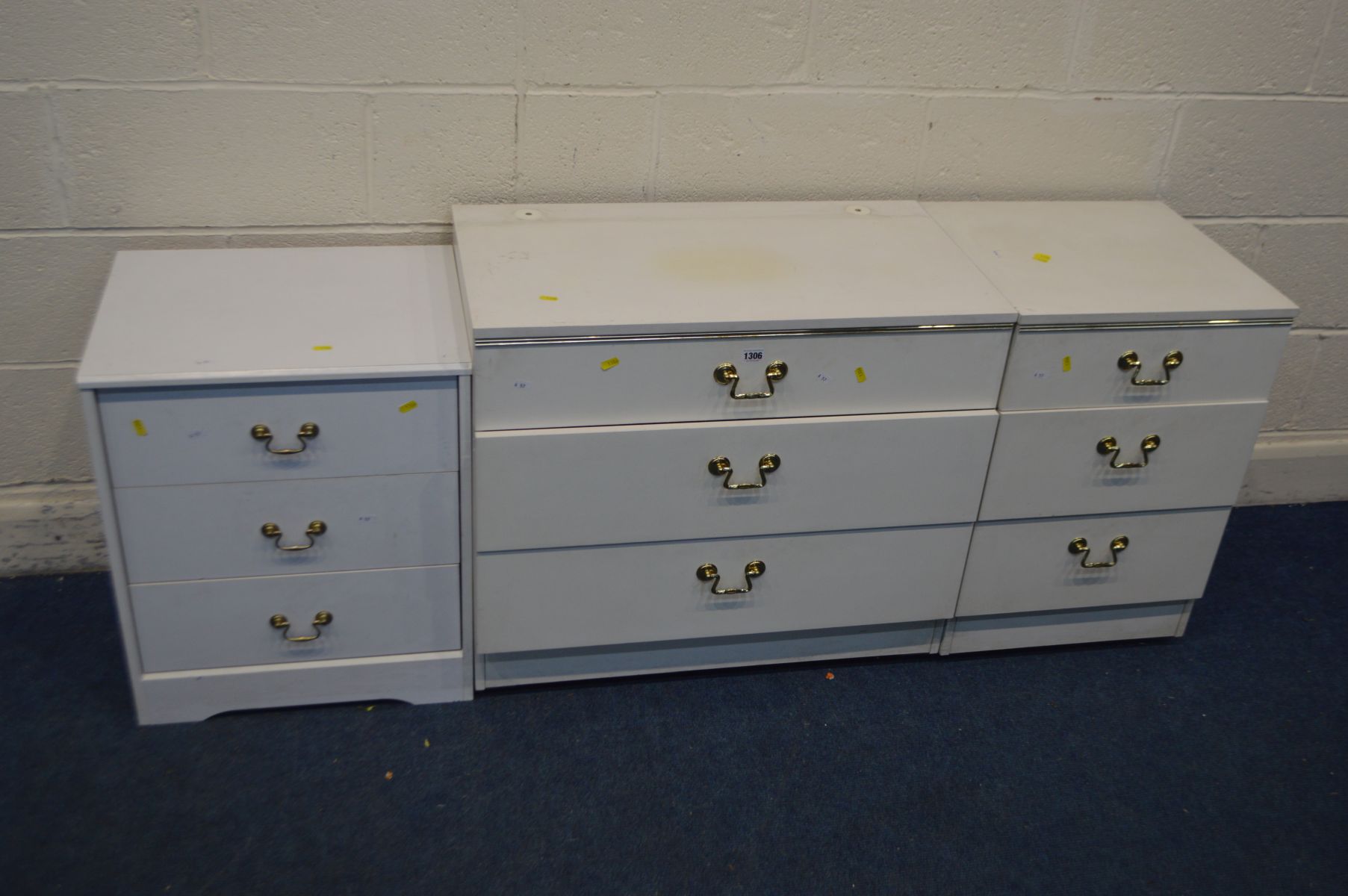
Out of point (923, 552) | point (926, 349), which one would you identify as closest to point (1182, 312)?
point (926, 349)

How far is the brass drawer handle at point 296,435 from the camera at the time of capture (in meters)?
1.87

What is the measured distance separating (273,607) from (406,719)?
297mm

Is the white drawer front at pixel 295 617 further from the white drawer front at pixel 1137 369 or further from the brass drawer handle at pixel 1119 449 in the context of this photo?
the brass drawer handle at pixel 1119 449

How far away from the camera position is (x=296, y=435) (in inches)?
74.5

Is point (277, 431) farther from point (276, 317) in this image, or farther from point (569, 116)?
point (569, 116)

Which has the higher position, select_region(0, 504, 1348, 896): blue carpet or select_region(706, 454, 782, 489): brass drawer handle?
select_region(706, 454, 782, 489): brass drawer handle

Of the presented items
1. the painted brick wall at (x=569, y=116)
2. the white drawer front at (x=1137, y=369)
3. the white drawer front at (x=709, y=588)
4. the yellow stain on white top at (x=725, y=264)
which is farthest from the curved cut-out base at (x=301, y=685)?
the white drawer front at (x=1137, y=369)

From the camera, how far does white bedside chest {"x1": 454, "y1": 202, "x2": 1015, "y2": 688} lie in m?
1.91

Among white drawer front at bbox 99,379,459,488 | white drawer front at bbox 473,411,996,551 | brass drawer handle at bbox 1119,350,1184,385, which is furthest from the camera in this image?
brass drawer handle at bbox 1119,350,1184,385

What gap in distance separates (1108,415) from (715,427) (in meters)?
0.68

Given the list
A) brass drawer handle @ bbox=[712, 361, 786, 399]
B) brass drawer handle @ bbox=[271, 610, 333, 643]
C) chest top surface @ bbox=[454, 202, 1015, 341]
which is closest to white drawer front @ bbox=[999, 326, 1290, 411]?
chest top surface @ bbox=[454, 202, 1015, 341]

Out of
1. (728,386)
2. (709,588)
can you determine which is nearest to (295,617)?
(709,588)

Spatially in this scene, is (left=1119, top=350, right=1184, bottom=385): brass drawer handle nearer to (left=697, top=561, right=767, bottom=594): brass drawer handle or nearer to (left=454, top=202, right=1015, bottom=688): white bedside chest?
(left=454, top=202, right=1015, bottom=688): white bedside chest

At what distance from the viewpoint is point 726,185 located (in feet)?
7.64
